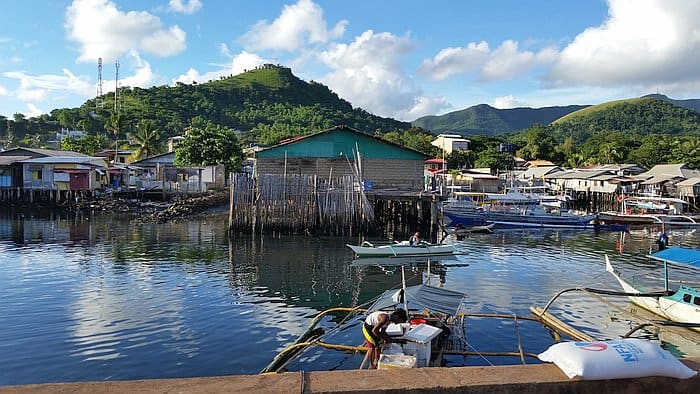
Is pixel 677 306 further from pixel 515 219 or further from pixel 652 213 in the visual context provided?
pixel 652 213

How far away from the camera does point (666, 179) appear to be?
60219 mm

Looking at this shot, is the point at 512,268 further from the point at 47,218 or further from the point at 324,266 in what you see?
the point at 47,218

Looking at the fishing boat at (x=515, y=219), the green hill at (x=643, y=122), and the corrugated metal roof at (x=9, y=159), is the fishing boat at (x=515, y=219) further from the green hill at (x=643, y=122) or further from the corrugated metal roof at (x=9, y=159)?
the green hill at (x=643, y=122)

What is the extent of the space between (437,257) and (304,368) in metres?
16.1

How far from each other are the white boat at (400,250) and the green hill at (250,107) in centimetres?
7300

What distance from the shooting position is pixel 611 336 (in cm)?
1531

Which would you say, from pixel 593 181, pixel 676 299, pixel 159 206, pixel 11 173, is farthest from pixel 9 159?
pixel 593 181

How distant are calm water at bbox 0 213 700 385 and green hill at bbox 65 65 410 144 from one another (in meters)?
68.7

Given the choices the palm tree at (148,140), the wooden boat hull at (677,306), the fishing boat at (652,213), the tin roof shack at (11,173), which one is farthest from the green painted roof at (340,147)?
the palm tree at (148,140)

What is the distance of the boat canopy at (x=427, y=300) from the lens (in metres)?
13.1

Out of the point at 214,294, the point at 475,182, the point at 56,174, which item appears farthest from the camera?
the point at 475,182

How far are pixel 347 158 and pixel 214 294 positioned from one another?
21.6m

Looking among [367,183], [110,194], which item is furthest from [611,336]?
[110,194]

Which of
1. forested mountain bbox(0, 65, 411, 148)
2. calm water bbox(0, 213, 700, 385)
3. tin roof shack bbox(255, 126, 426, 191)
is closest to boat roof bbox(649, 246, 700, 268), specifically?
calm water bbox(0, 213, 700, 385)
